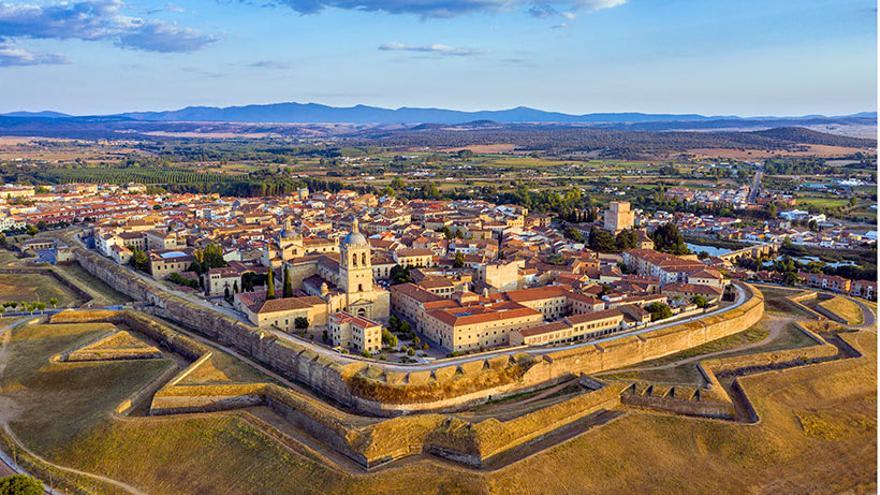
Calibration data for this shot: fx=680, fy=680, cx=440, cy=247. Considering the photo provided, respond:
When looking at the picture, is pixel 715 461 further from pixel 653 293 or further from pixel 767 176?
pixel 767 176

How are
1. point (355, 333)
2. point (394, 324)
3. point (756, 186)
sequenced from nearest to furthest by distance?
point (355, 333), point (394, 324), point (756, 186)

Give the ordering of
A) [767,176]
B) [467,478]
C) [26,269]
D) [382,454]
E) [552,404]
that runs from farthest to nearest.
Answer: [767,176], [26,269], [552,404], [382,454], [467,478]

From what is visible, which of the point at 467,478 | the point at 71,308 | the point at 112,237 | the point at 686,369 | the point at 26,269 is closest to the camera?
the point at 467,478

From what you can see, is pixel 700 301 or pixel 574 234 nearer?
pixel 700 301

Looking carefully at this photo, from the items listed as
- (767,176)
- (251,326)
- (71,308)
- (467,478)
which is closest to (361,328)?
(251,326)

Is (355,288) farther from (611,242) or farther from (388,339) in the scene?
(611,242)

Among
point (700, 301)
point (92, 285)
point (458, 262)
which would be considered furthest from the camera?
point (92, 285)

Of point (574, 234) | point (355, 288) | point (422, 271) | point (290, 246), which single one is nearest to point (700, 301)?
point (422, 271)
